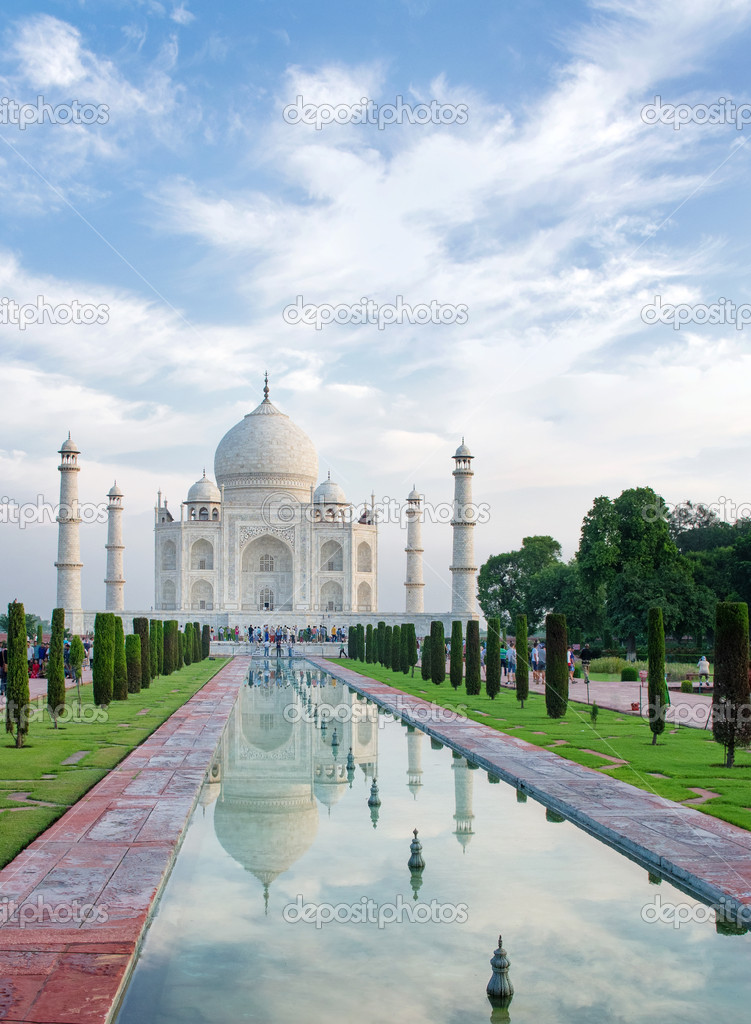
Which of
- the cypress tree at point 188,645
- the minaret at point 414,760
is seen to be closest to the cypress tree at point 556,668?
the minaret at point 414,760

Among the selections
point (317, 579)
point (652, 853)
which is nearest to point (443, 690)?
point (652, 853)

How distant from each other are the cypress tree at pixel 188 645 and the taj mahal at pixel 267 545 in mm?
12042

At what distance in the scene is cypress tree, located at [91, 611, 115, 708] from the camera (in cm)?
1358

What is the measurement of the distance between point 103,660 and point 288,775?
19.2ft

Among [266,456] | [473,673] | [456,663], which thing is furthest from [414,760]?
[266,456]

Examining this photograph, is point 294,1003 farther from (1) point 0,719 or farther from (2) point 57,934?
(1) point 0,719

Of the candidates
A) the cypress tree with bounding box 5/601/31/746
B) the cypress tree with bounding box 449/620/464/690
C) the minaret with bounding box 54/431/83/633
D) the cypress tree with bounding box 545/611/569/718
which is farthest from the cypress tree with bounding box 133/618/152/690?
the minaret with bounding box 54/431/83/633

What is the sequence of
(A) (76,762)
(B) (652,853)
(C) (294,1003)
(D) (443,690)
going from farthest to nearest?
(D) (443,690)
(A) (76,762)
(B) (652,853)
(C) (294,1003)

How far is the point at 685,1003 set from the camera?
12.7 ft

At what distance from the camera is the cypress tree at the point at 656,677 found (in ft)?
34.2

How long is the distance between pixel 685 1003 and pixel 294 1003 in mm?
1526

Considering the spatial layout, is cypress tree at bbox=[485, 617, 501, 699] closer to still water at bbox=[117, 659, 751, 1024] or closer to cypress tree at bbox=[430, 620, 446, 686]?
cypress tree at bbox=[430, 620, 446, 686]

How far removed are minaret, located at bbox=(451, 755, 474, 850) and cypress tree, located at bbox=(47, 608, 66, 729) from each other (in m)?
4.59

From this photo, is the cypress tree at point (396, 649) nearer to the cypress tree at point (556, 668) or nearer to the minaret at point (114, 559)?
the cypress tree at point (556, 668)
